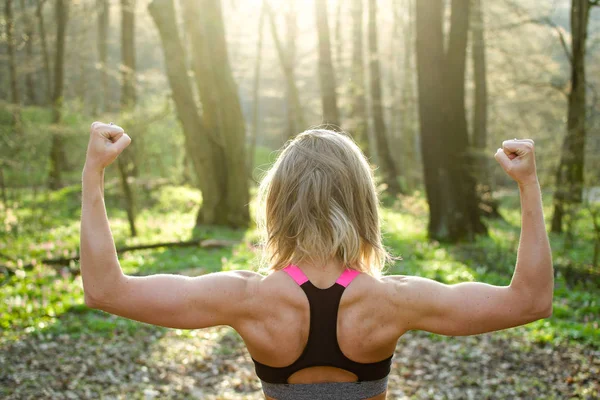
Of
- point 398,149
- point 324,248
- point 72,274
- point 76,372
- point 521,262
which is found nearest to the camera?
point 521,262

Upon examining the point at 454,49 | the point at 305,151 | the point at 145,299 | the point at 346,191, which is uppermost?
the point at 454,49

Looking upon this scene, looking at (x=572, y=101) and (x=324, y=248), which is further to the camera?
(x=572, y=101)

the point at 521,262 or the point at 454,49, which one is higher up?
the point at 454,49

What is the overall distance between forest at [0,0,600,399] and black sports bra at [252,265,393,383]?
61 centimetres

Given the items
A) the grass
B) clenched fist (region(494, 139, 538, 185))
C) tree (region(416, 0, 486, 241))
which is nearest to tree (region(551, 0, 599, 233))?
the grass

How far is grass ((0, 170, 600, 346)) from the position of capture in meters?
6.49

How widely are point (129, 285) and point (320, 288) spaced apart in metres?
0.57

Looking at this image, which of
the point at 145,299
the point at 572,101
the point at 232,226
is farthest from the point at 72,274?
the point at 572,101

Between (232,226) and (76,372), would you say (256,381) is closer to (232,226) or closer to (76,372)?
(76,372)

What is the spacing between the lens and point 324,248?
183 centimetres

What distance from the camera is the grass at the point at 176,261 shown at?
6492mm

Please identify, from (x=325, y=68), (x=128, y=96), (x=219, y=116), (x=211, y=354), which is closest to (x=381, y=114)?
(x=325, y=68)

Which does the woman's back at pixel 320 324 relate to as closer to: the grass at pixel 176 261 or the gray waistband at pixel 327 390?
the gray waistband at pixel 327 390

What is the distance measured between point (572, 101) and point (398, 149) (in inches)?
1056
